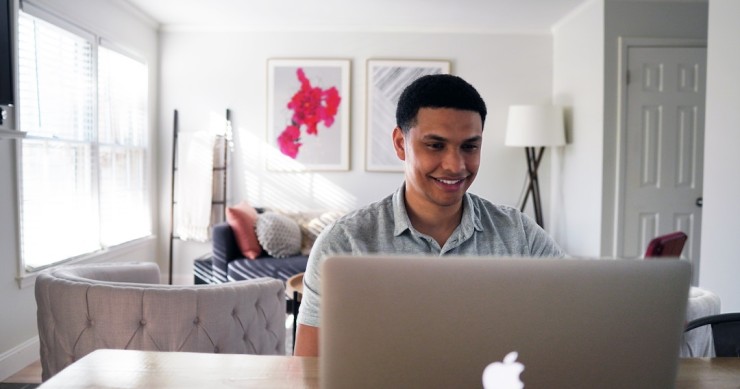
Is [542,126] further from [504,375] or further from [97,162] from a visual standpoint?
[504,375]

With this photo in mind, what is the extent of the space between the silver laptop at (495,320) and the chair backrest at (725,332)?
3.20 ft

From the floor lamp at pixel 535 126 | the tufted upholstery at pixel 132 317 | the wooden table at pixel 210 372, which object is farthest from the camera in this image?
the floor lamp at pixel 535 126

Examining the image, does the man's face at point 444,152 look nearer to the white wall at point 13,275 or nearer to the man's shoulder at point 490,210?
the man's shoulder at point 490,210

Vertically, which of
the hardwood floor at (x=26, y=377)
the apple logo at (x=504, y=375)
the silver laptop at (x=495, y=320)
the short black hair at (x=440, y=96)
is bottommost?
the hardwood floor at (x=26, y=377)

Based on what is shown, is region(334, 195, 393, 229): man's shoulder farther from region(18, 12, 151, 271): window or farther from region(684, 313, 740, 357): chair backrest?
region(18, 12, 151, 271): window

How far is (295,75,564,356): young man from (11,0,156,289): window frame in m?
2.62

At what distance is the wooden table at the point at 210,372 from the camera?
0.98 metres

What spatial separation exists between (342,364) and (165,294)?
1145 mm

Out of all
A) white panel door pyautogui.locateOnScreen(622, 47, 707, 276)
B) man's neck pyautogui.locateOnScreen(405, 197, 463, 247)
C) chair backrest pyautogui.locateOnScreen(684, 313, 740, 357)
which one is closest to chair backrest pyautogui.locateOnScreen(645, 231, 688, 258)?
chair backrest pyautogui.locateOnScreen(684, 313, 740, 357)

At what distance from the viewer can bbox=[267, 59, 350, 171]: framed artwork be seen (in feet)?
17.4

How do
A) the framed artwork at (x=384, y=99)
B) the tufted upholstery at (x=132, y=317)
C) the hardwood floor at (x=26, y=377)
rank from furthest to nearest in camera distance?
the framed artwork at (x=384, y=99), the hardwood floor at (x=26, y=377), the tufted upholstery at (x=132, y=317)

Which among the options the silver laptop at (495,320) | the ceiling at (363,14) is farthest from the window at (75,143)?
the silver laptop at (495,320)

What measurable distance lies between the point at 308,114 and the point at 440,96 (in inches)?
165

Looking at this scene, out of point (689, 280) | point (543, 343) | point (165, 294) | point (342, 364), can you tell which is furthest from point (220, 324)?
point (689, 280)
